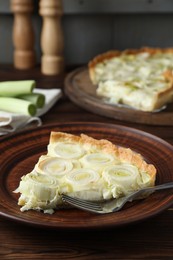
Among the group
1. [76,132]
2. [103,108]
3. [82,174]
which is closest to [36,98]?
[103,108]

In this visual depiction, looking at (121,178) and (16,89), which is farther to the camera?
(16,89)

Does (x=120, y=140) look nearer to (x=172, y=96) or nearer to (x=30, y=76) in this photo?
(x=172, y=96)

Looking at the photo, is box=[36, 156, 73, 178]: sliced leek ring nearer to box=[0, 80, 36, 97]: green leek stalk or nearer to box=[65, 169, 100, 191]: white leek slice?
box=[65, 169, 100, 191]: white leek slice

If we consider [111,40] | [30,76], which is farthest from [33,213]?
[111,40]

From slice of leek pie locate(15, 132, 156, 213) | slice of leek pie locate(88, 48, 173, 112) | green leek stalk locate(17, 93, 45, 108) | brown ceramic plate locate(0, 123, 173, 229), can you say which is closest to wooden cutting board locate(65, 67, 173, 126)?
slice of leek pie locate(88, 48, 173, 112)

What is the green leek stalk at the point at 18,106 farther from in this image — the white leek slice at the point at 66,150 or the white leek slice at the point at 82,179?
the white leek slice at the point at 82,179

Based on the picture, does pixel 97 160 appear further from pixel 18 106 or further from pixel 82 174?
pixel 18 106
